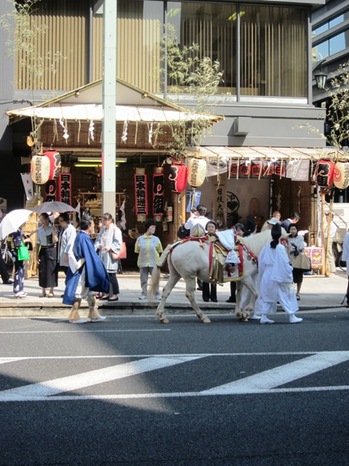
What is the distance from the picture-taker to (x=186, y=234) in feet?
55.7

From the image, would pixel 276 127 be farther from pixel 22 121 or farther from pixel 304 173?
pixel 22 121

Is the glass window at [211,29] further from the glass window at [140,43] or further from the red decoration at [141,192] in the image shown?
the red decoration at [141,192]

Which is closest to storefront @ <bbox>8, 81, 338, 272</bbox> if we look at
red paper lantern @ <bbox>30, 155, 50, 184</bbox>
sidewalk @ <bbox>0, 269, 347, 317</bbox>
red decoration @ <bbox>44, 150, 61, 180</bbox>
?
red decoration @ <bbox>44, 150, 61, 180</bbox>

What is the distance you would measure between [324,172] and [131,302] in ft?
27.8

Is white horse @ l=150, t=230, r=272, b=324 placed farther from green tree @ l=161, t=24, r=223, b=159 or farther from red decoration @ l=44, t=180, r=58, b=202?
red decoration @ l=44, t=180, r=58, b=202

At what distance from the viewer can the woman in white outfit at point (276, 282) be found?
13.2m

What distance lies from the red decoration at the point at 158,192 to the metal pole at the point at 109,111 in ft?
18.2

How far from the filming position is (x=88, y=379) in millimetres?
7902

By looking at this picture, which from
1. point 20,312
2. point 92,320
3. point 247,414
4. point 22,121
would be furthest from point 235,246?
point 22,121

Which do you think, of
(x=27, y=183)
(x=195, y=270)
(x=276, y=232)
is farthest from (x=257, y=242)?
(x=27, y=183)

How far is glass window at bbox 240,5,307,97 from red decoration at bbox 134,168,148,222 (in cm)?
488

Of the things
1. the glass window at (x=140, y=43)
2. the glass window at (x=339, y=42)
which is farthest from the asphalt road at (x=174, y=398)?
the glass window at (x=339, y=42)

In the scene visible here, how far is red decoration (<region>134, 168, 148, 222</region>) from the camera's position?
22253 millimetres

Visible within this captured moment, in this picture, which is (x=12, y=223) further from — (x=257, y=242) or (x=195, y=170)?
(x=195, y=170)
